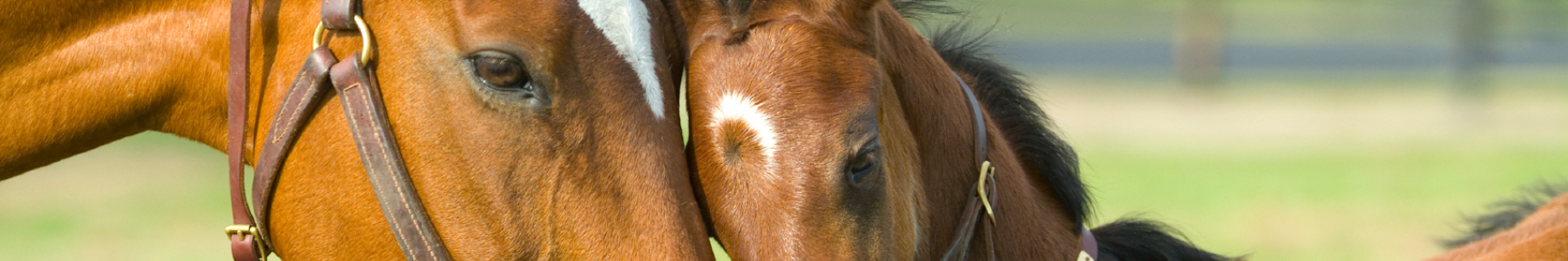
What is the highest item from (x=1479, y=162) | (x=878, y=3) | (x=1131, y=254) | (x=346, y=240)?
(x=878, y=3)

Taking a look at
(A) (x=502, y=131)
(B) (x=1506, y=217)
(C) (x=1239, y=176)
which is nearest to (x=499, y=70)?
(A) (x=502, y=131)

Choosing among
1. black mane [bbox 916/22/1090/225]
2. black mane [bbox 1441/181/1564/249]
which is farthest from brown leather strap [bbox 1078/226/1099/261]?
black mane [bbox 1441/181/1564/249]

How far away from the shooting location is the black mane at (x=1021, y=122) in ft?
9.13

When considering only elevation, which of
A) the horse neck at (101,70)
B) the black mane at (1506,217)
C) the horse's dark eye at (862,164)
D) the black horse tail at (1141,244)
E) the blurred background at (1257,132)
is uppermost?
the horse neck at (101,70)

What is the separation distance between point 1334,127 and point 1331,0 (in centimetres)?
1274

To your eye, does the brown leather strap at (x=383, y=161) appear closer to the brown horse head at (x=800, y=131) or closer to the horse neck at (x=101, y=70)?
the horse neck at (x=101, y=70)

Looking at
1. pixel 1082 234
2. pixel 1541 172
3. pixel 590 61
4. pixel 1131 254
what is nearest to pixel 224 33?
pixel 590 61

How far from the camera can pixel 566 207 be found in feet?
5.78

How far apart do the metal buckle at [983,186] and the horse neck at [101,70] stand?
135 cm

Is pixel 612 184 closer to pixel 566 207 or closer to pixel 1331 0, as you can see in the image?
pixel 566 207

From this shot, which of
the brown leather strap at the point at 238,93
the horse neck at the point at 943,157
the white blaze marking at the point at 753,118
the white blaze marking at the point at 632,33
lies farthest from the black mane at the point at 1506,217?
the brown leather strap at the point at 238,93

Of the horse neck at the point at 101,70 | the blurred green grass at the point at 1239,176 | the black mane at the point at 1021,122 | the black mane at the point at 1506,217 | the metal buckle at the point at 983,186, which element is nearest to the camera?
the horse neck at the point at 101,70

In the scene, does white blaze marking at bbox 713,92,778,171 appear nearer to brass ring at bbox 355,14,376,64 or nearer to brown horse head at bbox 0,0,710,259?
brown horse head at bbox 0,0,710,259

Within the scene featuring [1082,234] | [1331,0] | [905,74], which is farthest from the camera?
[1331,0]
